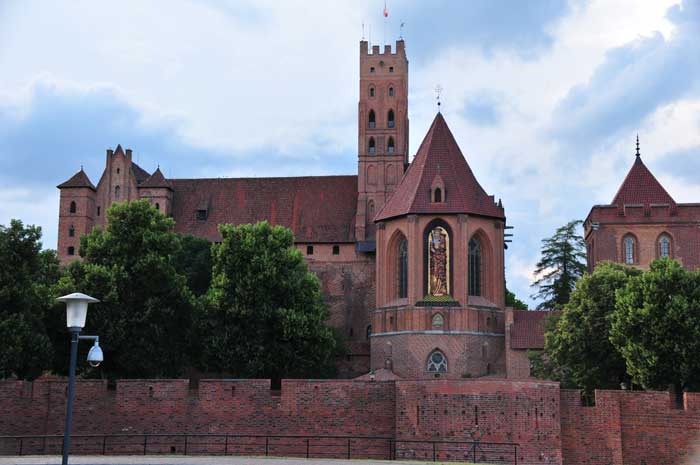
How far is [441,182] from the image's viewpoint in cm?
5866

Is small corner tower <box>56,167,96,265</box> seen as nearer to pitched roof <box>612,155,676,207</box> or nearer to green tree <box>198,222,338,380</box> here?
green tree <box>198,222,338,380</box>

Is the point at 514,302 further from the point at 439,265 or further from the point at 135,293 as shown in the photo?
the point at 135,293

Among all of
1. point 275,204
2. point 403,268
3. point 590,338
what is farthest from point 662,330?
point 275,204

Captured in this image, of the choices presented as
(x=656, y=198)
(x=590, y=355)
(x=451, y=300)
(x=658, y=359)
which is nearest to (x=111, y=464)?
(x=658, y=359)

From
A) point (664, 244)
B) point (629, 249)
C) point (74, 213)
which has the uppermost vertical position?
point (74, 213)

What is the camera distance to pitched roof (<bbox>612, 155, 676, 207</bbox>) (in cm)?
6088

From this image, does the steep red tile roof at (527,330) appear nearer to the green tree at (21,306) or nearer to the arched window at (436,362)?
the arched window at (436,362)

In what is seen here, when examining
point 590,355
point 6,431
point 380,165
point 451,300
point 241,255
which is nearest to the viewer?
point 6,431

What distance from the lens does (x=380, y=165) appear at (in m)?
69.9

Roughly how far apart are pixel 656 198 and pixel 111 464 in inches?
1767

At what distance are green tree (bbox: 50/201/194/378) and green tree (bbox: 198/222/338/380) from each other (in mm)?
1715

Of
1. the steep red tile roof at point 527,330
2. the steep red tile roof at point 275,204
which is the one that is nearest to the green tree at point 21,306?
the steep red tile roof at point 527,330

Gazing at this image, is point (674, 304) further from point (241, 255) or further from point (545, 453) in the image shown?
point (241, 255)

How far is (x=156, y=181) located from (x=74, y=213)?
6330 millimetres
